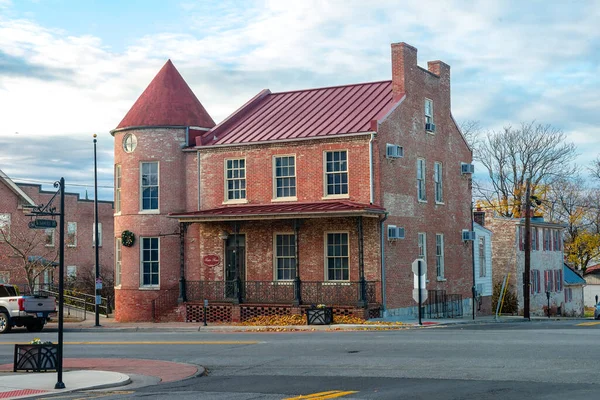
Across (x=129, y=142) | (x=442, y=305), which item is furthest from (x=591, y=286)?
(x=129, y=142)

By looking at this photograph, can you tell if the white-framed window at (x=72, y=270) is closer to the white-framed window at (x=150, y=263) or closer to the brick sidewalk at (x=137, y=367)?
the white-framed window at (x=150, y=263)

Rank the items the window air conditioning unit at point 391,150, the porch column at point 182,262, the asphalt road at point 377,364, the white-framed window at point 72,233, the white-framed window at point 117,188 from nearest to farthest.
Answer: the asphalt road at point 377,364 → the window air conditioning unit at point 391,150 → the porch column at point 182,262 → the white-framed window at point 117,188 → the white-framed window at point 72,233

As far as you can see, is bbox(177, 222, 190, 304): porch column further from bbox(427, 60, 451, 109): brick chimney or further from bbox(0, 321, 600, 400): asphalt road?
bbox(427, 60, 451, 109): brick chimney

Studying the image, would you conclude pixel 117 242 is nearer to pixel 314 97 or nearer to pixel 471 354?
pixel 314 97

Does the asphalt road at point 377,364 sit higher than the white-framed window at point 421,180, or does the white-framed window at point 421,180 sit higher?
the white-framed window at point 421,180

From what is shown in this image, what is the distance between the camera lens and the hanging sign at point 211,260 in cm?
3816

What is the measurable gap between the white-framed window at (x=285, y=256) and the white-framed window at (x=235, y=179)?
9.21ft

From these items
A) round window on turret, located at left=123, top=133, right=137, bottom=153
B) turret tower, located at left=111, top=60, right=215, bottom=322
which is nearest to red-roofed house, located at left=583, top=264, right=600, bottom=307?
turret tower, located at left=111, top=60, right=215, bottom=322

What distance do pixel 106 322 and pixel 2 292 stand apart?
5550 mm

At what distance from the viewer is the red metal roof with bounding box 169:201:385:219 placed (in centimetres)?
3366

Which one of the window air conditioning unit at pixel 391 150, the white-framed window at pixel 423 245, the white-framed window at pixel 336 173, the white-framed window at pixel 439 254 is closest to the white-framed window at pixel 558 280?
the white-framed window at pixel 439 254

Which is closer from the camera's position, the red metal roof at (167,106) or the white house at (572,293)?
the red metal roof at (167,106)

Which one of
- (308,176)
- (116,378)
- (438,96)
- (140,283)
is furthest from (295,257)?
(116,378)

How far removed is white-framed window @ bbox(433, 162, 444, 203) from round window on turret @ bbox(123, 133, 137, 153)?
1402 cm
